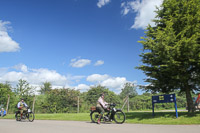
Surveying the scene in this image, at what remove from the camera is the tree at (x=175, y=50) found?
30.2ft

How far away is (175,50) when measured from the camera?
914 cm

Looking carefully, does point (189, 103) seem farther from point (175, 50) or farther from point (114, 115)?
point (114, 115)

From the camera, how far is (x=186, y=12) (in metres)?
10.0

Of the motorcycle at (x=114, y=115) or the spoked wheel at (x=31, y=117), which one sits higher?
the motorcycle at (x=114, y=115)

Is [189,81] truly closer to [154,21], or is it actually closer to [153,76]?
[153,76]

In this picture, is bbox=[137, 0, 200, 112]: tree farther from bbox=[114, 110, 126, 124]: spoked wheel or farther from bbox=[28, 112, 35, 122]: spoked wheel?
bbox=[28, 112, 35, 122]: spoked wheel

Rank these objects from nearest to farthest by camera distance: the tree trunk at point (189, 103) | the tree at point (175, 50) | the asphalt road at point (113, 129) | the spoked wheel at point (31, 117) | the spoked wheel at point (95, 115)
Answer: the asphalt road at point (113, 129)
the tree at point (175, 50)
the spoked wheel at point (95, 115)
the tree trunk at point (189, 103)
the spoked wheel at point (31, 117)

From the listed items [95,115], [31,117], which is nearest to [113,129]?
[95,115]

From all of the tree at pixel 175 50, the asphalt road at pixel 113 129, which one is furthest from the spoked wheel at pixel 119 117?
the tree at pixel 175 50

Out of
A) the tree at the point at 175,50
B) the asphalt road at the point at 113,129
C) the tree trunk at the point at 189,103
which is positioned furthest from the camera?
the tree trunk at the point at 189,103

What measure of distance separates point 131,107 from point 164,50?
50.2ft

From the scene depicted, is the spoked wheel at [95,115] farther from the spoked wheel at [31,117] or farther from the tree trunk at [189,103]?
the tree trunk at [189,103]

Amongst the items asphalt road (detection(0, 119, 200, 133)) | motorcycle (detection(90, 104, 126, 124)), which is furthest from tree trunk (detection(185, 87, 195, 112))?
motorcycle (detection(90, 104, 126, 124))

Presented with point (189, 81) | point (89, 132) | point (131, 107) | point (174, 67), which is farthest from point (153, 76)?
point (131, 107)
